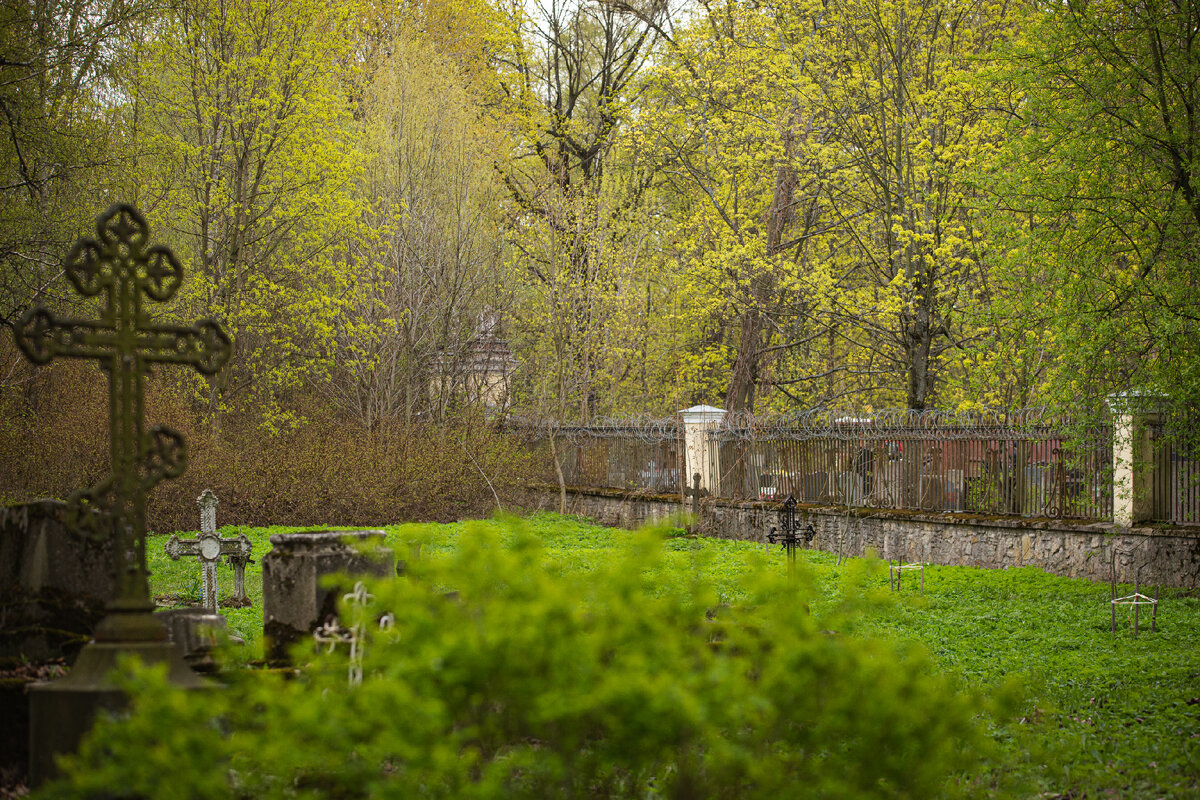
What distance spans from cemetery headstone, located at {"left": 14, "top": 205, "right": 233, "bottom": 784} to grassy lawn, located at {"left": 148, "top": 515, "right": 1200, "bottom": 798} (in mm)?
1119

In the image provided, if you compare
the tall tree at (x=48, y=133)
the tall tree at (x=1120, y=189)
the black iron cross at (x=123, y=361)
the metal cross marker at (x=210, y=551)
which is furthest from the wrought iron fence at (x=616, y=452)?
the black iron cross at (x=123, y=361)

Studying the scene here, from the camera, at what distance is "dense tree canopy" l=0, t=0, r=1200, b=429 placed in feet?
42.2

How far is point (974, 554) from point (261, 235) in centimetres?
1545

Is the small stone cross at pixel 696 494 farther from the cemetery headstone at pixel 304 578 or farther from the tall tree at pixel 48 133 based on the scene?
the cemetery headstone at pixel 304 578

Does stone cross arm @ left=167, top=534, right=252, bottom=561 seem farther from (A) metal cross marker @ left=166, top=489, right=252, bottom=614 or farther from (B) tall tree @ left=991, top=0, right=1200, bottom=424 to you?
(B) tall tree @ left=991, top=0, right=1200, bottom=424

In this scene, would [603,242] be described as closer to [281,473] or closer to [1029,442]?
[281,473]

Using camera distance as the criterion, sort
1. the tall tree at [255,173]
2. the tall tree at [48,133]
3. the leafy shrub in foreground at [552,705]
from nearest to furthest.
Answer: the leafy shrub in foreground at [552,705], the tall tree at [48,133], the tall tree at [255,173]

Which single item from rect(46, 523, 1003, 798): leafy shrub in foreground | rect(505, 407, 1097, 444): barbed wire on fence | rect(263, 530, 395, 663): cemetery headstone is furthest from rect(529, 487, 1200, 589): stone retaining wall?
rect(46, 523, 1003, 798): leafy shrub in foreground

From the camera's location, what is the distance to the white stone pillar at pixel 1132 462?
13.8 metres

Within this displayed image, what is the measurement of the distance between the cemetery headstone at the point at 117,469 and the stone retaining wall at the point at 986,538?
11.5 metres

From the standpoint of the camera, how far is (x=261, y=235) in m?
22.7

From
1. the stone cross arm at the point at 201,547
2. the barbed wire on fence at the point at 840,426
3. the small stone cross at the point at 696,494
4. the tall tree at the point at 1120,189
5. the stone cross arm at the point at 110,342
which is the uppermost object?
the tall tree at the point at 1120,189

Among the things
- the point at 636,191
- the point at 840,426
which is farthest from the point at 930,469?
the point at 636,191

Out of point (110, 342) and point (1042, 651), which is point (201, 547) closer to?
point (110, 342)
